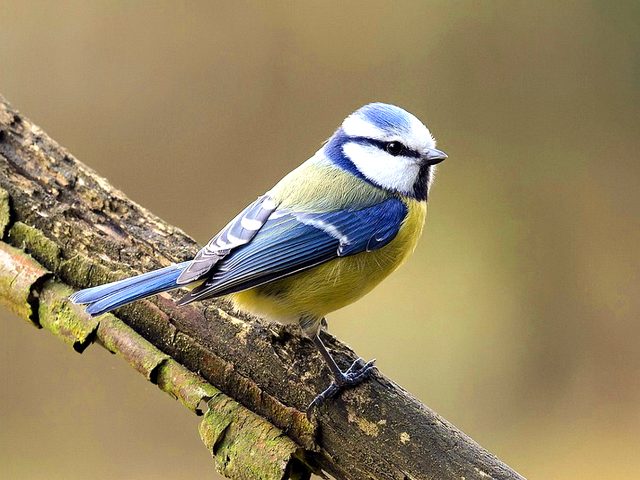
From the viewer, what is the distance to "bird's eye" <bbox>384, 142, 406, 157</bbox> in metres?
2.19

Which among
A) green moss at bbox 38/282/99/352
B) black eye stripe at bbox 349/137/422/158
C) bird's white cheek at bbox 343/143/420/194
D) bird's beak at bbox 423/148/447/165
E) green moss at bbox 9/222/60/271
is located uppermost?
bird's beak at bbox 423/148/447/165

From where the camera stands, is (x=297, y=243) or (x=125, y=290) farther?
(x=297, y=243)

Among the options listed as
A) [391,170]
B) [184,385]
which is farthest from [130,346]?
[391,170]

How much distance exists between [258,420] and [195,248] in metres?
0.58

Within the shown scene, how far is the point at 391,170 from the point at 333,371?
1.86 ft

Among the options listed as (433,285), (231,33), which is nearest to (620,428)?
(433,285)

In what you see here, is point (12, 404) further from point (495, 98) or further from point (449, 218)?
point (495, 98)

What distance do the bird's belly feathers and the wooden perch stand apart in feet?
0.28

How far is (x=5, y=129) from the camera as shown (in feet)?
7.98

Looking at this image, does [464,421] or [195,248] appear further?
[464,421]

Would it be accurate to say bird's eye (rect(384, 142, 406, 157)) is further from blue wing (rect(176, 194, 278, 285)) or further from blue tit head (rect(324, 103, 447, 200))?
blue wing (rect(176, 194, 278, 285))

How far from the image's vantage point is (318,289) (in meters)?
2.03

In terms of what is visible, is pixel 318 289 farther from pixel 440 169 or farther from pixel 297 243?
pixel 440 169

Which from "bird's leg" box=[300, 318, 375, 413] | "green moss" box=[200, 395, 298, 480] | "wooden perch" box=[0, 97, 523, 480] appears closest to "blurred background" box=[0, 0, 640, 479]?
"wooden perch" box=[0, 97, 523, 480]
